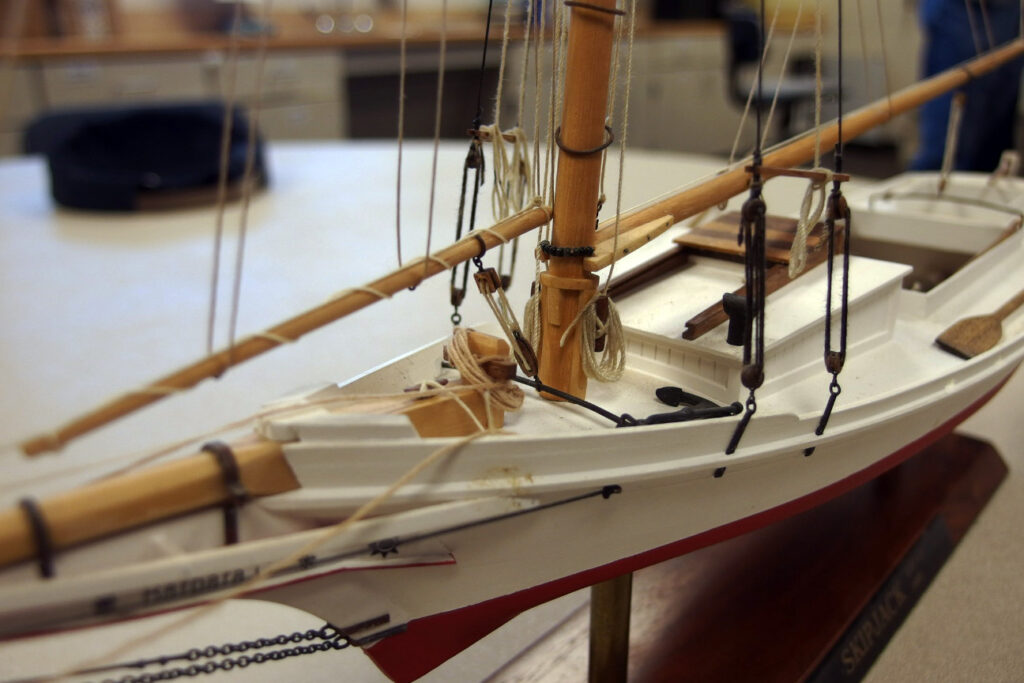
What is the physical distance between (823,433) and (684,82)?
678cm

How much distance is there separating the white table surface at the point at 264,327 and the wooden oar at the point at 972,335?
0.54 meters

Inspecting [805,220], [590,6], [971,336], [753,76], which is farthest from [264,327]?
[753,76]

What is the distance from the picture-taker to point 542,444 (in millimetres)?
1293

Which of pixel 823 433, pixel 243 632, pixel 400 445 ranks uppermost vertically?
pixel 400 445

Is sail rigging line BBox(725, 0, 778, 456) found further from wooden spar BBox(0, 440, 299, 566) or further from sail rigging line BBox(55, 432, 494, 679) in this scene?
wooden spar BBox(0, 440, 299, 566)

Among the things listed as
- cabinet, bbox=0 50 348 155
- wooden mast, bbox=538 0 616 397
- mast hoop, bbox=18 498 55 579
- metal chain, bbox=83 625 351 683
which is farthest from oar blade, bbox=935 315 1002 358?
cabinet, bbox=0 50 348 155

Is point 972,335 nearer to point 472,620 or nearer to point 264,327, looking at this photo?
point 472,620

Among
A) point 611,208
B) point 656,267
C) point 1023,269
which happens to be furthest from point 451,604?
point 611,208

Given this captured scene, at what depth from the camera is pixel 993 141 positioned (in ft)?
13.5

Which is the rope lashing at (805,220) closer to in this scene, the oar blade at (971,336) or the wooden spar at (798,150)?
the wooden spar at (798,150)

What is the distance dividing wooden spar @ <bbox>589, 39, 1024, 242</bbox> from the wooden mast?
0.26ft

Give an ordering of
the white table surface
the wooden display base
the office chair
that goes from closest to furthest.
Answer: the wooden display base, the white table surface, the office chair

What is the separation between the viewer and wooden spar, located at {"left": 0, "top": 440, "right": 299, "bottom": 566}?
989mm

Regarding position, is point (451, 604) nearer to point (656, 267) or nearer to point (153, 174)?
point (656, 267)
